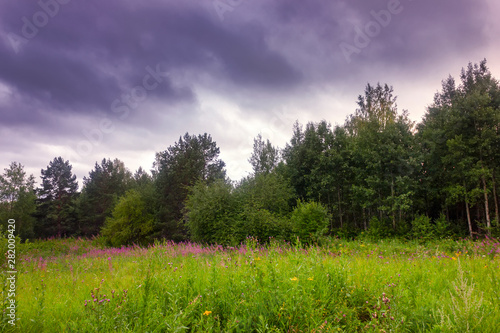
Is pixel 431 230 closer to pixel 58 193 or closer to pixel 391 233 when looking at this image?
pixel 391 233

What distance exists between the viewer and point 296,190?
27875mm

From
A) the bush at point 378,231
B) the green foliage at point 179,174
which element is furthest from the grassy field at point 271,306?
the green foliage at point 179,174

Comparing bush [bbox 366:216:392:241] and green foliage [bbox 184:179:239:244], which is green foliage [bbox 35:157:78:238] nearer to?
green foliage [bbox 184:179:239:244]

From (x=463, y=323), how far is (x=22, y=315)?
4.83 m

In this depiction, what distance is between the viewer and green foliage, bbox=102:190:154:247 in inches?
935

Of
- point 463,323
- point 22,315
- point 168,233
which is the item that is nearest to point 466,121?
point 463,323

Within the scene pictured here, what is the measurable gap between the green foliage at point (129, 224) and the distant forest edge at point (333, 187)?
0.10 m

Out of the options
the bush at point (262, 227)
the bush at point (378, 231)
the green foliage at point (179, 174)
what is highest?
the green foliage at point (179, 174)

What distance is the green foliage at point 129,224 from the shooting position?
23.8 m

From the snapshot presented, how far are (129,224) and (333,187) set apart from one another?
66.9 ft

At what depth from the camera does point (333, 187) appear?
85.4 feet

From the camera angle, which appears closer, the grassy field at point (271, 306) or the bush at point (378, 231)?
the grassy field at point (271, 306)

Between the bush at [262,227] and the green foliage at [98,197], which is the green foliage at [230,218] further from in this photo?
the green foliage at [98,197]

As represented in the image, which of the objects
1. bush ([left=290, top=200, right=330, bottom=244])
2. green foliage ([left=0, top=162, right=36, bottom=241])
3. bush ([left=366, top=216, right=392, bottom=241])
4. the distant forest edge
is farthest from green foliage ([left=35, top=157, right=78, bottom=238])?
bush ([left=366, top=216, right=392, bottom=241])
